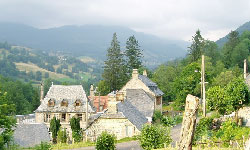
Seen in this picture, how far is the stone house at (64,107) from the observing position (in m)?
60.9

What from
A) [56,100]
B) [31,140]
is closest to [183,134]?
[31,140]

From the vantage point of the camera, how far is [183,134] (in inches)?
635

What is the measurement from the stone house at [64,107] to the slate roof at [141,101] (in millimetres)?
7024

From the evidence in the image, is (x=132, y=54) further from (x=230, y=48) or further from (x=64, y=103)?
(x=64, y=103)

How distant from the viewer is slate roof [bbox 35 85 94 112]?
61.2 metres

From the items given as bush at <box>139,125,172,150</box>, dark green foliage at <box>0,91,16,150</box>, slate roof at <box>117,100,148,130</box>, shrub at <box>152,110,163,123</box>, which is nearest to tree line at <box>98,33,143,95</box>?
shrub at <box>152,110,163,123</box>

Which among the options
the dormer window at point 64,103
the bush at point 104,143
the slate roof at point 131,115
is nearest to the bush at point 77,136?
the slate roof at point 131,115

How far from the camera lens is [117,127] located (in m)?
47.1

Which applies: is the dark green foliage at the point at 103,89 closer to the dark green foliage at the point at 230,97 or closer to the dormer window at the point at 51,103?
the dormer window at the point at 51,103

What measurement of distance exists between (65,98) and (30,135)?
1343 cm

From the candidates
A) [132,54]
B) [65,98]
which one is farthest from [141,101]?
[132,54]

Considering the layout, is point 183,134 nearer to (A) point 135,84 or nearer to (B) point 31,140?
(B) point 31,140

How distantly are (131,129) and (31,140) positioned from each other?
12431mm

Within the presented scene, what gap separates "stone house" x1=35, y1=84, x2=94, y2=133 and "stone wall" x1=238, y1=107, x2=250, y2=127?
78.9ft
